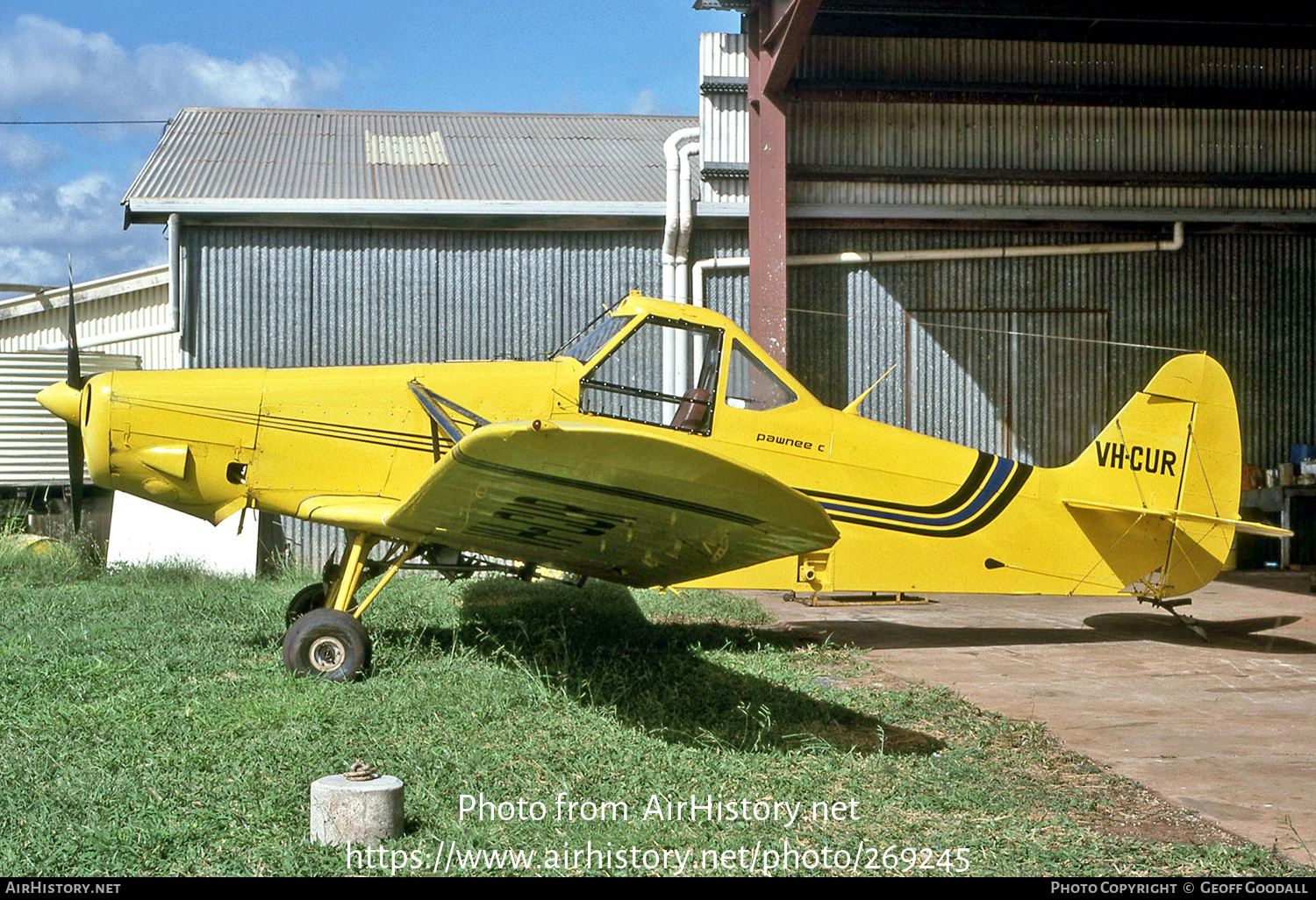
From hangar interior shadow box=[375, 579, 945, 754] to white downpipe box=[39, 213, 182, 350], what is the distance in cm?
516

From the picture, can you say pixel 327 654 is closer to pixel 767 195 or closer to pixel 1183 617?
pixel 1183 617

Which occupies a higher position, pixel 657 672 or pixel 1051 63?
pixel 1051 63

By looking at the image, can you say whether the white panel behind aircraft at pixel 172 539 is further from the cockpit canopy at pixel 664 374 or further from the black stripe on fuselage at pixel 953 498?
the black stripe on fuselage at pixel 953 498

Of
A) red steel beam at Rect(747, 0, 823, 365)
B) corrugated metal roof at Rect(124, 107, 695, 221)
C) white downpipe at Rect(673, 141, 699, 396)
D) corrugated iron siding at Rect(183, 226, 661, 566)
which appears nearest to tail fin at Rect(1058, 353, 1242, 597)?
red steel beam at Rect(747, 0, 823, 365)

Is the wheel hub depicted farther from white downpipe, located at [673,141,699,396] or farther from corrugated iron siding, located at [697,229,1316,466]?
corrugated iron siding, located at [697,229,1316,466]

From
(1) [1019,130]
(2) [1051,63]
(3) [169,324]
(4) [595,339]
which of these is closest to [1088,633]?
(4) [595,339]

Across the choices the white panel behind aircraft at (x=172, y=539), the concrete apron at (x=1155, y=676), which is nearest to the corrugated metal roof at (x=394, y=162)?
the white panel behind aircraft at (x=172, y=539)

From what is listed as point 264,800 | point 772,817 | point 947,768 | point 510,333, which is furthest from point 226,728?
point 510,333

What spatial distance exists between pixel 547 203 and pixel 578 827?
9.31m

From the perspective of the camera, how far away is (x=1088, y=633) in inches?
342

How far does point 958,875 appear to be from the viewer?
348 centimetres

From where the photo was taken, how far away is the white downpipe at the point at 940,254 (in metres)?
12.4

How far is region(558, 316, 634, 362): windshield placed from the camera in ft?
21.9

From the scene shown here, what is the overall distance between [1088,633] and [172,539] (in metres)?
8.54
